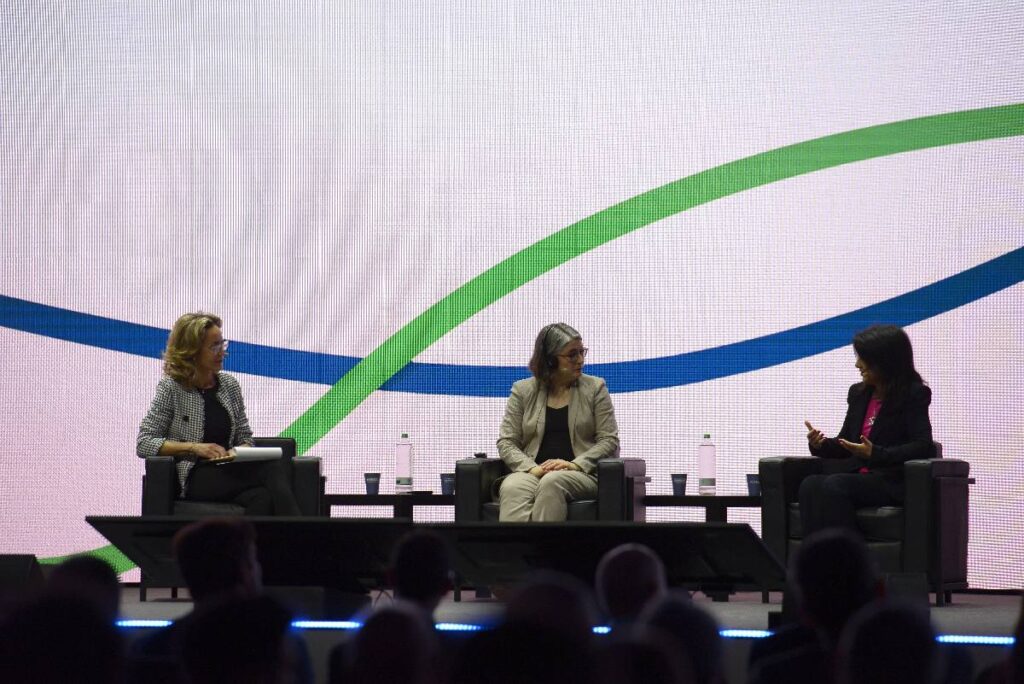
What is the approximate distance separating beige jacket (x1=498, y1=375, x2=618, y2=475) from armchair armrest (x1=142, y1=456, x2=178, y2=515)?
4.76 feet

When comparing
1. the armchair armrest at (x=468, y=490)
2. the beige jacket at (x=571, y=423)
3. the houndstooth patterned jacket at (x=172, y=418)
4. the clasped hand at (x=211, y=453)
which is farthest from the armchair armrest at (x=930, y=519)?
the houndstooth patterned jacket at (x=172, y=418)

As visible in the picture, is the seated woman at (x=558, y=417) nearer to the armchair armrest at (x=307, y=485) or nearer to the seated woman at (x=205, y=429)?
the armchair armrest at (x=307, y=485)

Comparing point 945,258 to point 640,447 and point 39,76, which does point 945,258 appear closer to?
point 640,447

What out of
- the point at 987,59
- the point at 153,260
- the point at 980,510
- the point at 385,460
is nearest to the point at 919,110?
the point at 987,59

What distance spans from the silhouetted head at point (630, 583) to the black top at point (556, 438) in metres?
3.60

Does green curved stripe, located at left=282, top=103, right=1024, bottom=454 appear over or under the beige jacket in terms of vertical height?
over

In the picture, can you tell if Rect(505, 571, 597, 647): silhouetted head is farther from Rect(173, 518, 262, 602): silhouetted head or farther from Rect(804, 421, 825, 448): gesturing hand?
Rect(804, 421, 825, 448): gesturing hand

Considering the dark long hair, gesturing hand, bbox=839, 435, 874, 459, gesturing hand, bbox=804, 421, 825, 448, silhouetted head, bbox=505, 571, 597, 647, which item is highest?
the dark long hair

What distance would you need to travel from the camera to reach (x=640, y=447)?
642cm

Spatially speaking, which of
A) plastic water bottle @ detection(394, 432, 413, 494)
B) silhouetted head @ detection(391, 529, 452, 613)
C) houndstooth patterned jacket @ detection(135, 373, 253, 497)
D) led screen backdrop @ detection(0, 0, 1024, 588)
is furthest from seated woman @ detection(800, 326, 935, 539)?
silhouetted head @ detection(391, 529, 452, 613)

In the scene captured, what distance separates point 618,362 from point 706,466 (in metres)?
0.69

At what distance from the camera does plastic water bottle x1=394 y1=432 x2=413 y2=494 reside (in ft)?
20.4

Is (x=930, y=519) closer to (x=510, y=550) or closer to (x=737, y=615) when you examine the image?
(x=737, y=615)

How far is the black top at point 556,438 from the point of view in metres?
5.76
